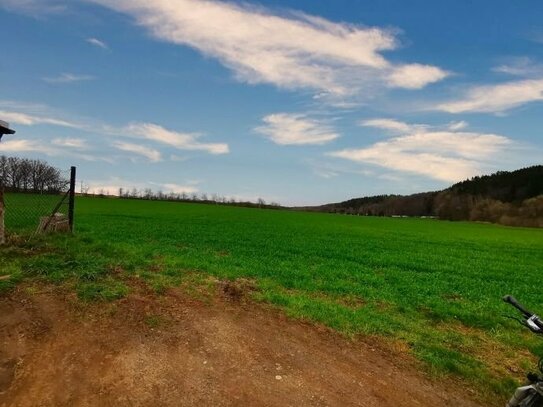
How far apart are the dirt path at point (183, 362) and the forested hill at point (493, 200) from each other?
124314mm

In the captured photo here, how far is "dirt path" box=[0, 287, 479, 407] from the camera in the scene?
5.75m

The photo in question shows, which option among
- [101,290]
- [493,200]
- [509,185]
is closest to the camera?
[101,290]

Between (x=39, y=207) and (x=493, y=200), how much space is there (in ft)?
452

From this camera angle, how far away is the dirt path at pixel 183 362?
5.75 metres

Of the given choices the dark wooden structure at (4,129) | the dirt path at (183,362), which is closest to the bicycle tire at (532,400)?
the dirt path at (183,362)

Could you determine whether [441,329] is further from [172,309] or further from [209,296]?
[172,309]

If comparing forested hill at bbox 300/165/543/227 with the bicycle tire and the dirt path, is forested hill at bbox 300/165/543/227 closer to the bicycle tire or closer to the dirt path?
the dirt path

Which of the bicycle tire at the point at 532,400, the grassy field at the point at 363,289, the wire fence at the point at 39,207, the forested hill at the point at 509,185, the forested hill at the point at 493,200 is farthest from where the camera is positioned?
the forested hill at the point at 509,185

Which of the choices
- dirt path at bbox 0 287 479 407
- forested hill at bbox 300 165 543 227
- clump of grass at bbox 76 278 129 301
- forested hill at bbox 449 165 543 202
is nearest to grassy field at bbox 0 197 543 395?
clump of grass at bbox 76 278 129 301

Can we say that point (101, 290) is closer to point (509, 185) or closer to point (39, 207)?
point (39, 207)

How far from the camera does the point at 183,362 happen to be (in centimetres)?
654

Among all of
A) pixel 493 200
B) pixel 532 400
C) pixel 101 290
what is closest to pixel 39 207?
pixel 101 290

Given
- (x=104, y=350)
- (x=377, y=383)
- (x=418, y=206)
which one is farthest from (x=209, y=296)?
(x=418, y=206)

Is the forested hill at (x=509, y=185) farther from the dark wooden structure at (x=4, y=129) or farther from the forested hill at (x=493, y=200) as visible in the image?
the dark wooden structure at (x=4, y=129)
